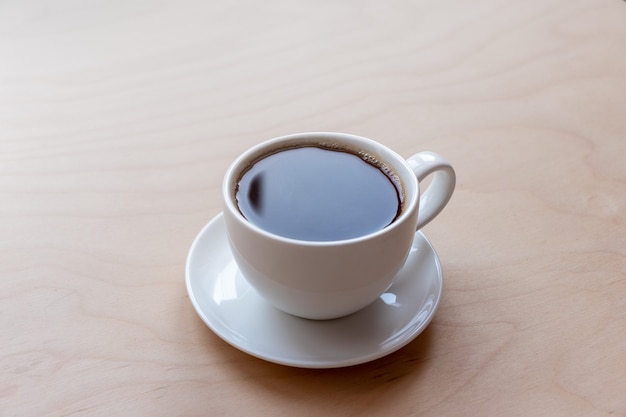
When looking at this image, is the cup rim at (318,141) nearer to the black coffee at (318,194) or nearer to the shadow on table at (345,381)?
the black coffee at (318,194)

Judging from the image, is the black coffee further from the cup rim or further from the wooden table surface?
the wooden table surface

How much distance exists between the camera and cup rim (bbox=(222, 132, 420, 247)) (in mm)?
533

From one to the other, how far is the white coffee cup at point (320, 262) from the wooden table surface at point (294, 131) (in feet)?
0.20

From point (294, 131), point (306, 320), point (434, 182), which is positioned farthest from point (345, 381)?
point (294, 131)

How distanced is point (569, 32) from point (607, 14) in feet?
0.33

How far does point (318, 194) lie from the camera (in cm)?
61

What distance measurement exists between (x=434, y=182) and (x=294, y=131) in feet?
0.88

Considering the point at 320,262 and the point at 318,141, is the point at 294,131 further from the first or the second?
the point at 320,262

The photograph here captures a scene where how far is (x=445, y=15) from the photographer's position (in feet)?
3.77

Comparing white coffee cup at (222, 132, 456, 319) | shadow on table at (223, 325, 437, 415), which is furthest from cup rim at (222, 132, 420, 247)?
shadow on table at (223, 325, 437, 415)

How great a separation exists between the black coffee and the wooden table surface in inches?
4.5

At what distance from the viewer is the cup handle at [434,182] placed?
0.62m

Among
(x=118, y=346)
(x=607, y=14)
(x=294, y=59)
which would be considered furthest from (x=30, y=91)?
(x=607, y=14)

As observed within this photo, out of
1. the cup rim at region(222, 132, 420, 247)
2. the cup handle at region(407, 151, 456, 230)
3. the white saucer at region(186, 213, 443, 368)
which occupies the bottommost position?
the white saucer at region(186, 213, 443, 368)
